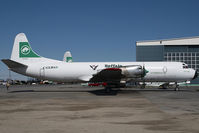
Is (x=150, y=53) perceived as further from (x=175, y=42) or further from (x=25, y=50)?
(x=25, y=50)

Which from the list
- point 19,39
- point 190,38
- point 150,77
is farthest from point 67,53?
point 190,38

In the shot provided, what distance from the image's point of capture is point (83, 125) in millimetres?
6500

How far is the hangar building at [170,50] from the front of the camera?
170ft

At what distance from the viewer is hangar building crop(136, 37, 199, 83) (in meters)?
51.7

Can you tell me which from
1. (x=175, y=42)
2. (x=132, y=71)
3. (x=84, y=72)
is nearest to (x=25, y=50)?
(x=84, y=72)

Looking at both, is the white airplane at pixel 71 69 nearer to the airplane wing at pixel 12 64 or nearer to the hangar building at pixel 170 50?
the airplane wing at pixel 12 64

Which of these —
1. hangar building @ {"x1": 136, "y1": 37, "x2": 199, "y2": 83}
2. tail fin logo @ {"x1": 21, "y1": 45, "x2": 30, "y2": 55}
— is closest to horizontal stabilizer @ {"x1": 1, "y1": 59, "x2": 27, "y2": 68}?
tail fin logo @ {"x1": 21, "y1": 45, "x2": 30, "y2": 55}

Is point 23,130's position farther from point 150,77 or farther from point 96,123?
point 150,77

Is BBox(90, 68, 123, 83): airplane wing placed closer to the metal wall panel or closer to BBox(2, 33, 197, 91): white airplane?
BBox(2, 33, 197, 91): white airplane

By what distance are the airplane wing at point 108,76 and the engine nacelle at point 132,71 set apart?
2.05ft

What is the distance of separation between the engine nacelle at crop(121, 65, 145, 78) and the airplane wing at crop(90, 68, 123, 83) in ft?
2.05

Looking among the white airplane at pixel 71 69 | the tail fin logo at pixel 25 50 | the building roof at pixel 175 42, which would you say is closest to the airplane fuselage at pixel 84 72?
the white airplane at pixel 71 69

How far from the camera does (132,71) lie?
64.1 ft

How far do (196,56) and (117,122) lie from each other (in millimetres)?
51475
